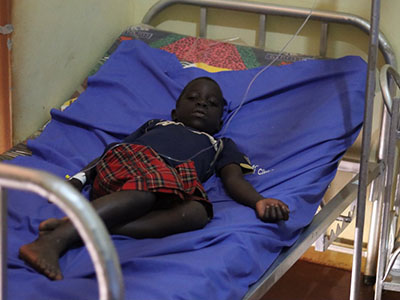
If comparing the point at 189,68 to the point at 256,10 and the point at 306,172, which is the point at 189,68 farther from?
the point at 306,172

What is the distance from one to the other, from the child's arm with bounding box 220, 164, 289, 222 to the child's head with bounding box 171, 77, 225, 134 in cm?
23

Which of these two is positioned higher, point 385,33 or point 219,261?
point 385,33

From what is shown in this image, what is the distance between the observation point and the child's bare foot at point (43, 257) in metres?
1.45

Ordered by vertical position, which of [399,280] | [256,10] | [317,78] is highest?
[256,10]

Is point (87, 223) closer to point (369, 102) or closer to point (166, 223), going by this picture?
point (166, 223)

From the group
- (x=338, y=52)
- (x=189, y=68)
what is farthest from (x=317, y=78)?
(x=189, y=68)

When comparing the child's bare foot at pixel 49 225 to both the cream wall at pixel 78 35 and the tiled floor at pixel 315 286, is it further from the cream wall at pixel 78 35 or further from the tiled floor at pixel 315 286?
the tiled floor at pixel 315 286

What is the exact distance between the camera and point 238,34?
9.12ft

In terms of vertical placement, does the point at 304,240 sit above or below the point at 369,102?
below

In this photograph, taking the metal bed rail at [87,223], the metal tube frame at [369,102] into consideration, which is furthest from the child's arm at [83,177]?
the metal bed rail at [87,223]

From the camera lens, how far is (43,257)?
1477 millimetres

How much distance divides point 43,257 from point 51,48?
124cm

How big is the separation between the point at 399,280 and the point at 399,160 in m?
0.54

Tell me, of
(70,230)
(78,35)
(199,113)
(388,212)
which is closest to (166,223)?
(70,230)
